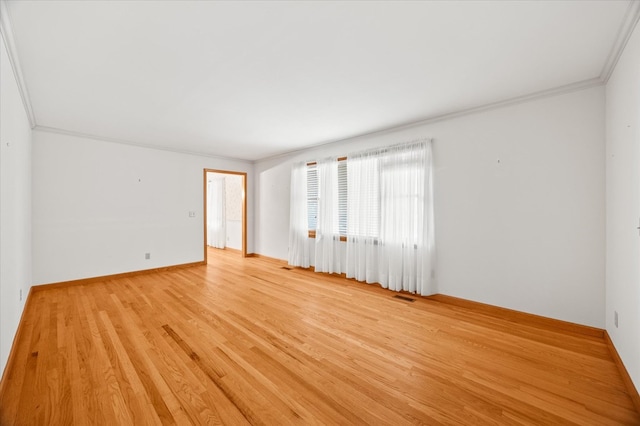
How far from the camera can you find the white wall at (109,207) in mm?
4141

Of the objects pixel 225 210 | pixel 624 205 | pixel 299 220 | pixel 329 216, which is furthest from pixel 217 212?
pixel 624 205

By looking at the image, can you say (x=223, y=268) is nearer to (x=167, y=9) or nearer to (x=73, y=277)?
(x=73, y=277)

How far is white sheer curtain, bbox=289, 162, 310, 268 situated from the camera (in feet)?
18.2

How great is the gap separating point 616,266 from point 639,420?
3.99 feet

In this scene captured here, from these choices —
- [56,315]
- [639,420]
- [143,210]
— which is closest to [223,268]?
[143,210]

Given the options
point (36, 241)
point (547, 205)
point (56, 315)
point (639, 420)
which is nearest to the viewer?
point (639, 420)

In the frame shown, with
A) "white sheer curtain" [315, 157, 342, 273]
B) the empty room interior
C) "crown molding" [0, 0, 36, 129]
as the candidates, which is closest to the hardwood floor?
the empty room interior

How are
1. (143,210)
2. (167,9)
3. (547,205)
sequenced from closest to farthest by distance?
(167,9), (547,205), (143,210)

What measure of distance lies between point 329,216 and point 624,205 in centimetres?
372

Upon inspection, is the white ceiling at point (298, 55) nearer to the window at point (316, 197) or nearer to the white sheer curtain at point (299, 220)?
the window at point (316, 197)

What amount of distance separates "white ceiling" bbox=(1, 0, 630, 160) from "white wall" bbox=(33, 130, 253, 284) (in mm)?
938

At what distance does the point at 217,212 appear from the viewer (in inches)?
332

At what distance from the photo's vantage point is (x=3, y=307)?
6.18 ft

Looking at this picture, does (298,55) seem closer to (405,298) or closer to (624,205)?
(624,205)
